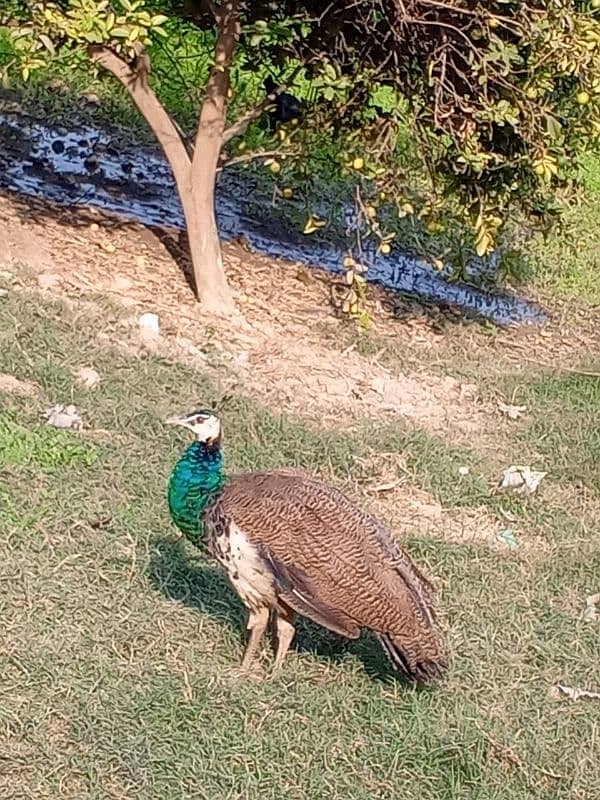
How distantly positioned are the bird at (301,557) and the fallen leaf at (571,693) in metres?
0.48

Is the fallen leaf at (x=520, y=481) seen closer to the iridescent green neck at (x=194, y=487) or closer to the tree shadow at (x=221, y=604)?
the tree shadow at (x=221, y=604)

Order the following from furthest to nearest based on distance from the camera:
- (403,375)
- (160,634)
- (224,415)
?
(403,375) < (224,415) < (160,634)

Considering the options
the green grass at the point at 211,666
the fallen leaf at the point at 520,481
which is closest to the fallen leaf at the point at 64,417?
the green grass at the point at 211,666

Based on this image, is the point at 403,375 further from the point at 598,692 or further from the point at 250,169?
the point at 250,169

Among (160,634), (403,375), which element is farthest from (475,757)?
(403,375)

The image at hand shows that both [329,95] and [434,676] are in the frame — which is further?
[329,95]

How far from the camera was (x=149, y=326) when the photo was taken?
291 inches

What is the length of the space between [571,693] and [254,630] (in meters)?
1.06

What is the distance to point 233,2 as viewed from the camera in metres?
7.41

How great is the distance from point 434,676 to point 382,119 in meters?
4.42

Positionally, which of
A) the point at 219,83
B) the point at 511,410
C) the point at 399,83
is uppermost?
the point at 399,83

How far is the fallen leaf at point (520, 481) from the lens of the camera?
6172 mm

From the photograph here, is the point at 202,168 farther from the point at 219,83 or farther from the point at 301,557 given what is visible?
the point at 301,557

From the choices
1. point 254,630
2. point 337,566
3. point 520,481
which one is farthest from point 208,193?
point 337,566
